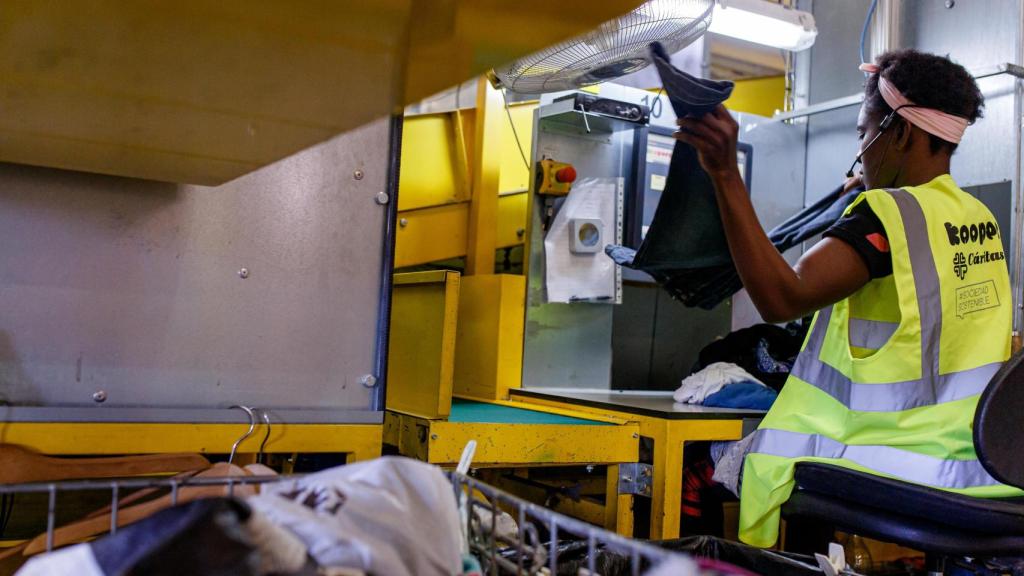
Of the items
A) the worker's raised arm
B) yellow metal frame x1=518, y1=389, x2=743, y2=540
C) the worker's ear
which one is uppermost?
the worker's ear

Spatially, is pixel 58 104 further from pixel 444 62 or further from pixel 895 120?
pixel 895 120

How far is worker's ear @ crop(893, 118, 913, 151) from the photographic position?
1.89 meters

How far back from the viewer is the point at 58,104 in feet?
3.26

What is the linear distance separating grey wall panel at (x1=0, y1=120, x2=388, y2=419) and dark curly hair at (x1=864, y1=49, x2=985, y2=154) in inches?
43.4

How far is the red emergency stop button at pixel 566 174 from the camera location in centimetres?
280

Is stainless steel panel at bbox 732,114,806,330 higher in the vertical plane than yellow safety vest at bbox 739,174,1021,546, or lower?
higher

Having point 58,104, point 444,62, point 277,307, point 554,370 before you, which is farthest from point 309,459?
point 554,370

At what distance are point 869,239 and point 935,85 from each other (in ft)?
1.42

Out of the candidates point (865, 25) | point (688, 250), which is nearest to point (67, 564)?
point (688, 250)

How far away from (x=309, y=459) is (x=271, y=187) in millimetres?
530

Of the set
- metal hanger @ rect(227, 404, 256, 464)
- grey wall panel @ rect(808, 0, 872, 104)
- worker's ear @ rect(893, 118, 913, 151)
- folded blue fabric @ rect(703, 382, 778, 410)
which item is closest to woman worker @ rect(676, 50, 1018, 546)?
worker's ear @ rect(893, 118, 913, 151)

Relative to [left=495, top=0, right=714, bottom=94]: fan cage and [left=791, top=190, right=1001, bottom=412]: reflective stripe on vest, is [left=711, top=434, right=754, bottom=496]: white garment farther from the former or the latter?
[left=495, top=0, right=714, bottom=94]: fan cage

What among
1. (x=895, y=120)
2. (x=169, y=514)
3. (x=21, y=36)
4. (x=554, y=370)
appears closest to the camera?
(x=169, y=514)

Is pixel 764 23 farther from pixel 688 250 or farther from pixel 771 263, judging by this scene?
pixel 771 263
